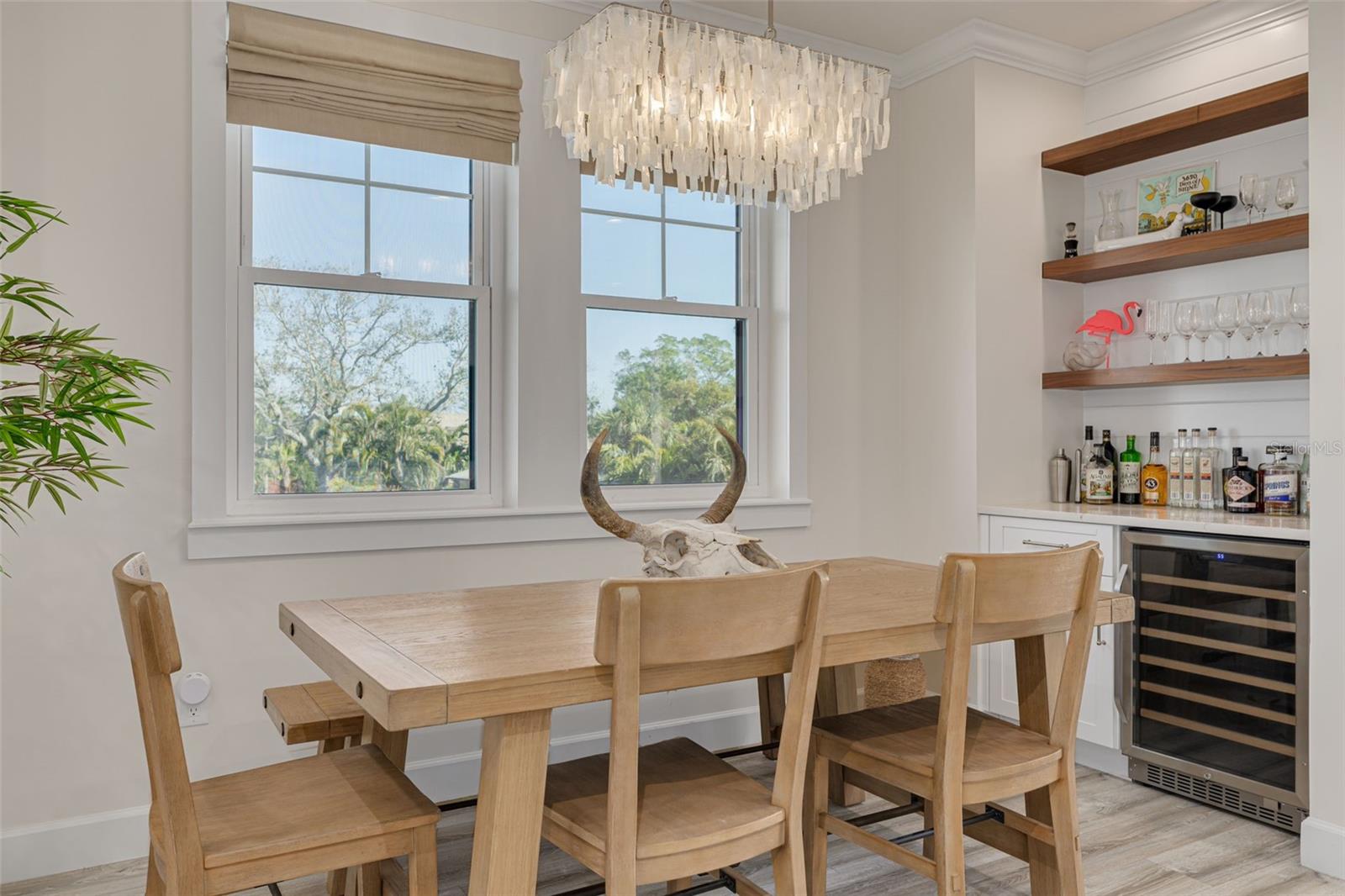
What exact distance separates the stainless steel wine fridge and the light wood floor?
0.15 m

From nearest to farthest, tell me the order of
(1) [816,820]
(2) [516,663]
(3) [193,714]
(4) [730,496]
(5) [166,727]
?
1. (5) [166,727]
2. (2) [516,663]
3. (1) [816,820]
4. (4) [730,496]
5. (3) [193,714]

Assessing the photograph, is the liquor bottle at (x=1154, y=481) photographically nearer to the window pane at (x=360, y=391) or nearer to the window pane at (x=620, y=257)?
the window pane at (x=620, y=257)

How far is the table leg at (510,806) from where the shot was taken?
1530mm

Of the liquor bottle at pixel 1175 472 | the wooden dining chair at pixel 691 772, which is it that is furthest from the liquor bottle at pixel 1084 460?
the wooden dining chair at pixel 691 772

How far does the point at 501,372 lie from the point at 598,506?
47.4 inches

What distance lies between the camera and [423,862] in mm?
1666

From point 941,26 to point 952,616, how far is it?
8.82ft

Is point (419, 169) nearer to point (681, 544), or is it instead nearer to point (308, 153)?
point (308, 153)

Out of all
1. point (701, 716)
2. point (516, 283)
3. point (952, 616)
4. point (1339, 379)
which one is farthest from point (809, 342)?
point (952, 616)

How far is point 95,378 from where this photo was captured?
176 cm

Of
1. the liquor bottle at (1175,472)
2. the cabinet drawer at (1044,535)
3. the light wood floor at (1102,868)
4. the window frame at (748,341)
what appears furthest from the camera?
the window frame at (748,341)

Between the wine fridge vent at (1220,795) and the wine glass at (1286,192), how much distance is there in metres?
1.87

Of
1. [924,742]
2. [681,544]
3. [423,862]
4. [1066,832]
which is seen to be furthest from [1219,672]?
[423,862]

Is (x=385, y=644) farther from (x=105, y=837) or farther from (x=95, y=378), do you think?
(x=105, y=837)
